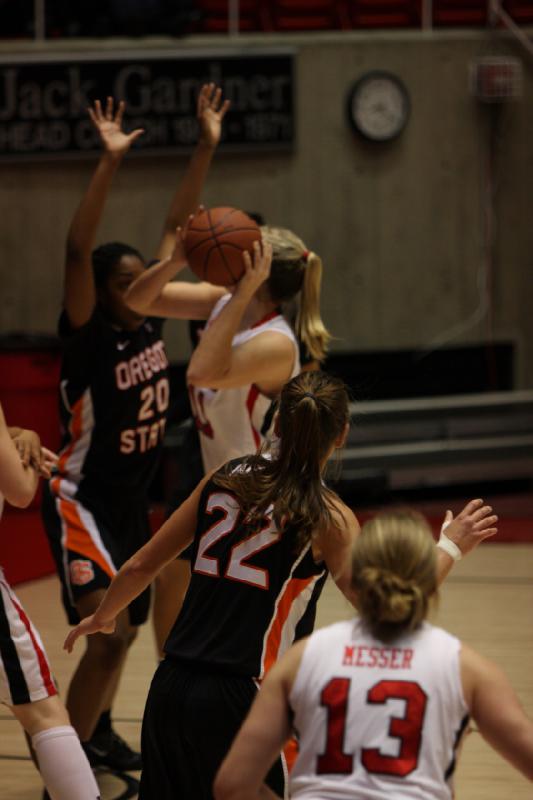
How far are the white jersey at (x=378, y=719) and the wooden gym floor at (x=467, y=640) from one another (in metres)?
1.49

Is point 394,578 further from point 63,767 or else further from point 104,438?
point 104,438

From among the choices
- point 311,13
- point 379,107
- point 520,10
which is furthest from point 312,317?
point 520,10

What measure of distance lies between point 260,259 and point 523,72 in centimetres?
746

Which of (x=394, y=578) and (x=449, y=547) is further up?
(x=394, y=578)

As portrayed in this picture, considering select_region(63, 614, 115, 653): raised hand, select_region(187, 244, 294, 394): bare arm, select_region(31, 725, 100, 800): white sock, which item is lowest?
select_region(31, 725, 100, 800): white sock

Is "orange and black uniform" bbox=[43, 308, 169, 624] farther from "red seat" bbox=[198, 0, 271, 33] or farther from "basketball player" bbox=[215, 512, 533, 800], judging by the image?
"red seat" bbox=[198, 0, 271, 33]

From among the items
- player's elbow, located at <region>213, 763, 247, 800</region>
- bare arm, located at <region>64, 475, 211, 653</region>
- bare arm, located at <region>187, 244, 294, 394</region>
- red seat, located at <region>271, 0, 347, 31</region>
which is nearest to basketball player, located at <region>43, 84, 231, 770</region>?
bare arm, located at <region>187, 244, 294, 394</region>

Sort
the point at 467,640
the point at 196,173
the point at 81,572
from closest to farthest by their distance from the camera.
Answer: the point at 81,572
the point at 196,173
the point at 467,640

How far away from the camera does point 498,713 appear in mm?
2135

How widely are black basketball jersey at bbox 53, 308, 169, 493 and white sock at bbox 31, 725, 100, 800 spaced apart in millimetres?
1392

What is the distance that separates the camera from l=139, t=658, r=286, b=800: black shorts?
274cm

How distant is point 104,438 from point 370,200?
668 centimetres

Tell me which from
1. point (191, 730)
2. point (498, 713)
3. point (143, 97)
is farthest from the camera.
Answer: point (143, 97)

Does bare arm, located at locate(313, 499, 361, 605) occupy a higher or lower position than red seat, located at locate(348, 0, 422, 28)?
lower
